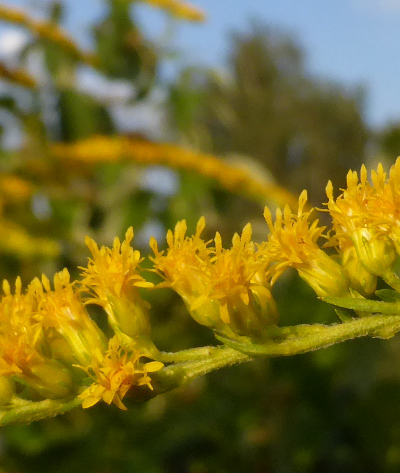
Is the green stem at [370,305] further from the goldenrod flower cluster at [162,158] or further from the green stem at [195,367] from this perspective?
the goldenrod flower cluster at [162,158]

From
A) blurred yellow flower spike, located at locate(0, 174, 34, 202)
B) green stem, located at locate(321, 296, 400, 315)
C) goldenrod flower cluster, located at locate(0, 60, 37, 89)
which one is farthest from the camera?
goldenrod flower cluster, located at locate(0, 60, 37, 89)

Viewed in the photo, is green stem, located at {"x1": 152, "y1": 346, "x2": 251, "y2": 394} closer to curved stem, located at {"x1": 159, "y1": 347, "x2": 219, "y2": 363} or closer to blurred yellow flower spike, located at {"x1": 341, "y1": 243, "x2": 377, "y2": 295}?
curved stem, located at {"x1": 159, "y1": 347, "x2": 219, "y2": 363}

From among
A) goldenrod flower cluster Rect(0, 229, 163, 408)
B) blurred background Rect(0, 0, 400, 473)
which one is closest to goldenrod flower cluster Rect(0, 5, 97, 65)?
blurred background Rect(0, 0, 400, 473)

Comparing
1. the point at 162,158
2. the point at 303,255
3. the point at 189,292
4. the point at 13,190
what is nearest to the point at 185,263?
the point at 189,292

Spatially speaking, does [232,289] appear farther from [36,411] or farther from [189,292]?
[36,411]

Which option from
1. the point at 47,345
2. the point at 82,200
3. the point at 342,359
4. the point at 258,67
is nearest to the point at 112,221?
the point at 82,200

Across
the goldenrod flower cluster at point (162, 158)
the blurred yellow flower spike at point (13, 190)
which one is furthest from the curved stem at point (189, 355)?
the goldenrod flower cluster at point (162, 158)
